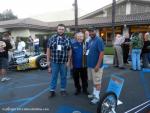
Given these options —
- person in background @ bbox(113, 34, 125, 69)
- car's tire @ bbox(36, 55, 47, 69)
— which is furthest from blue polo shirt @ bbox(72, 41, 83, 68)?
car's tire @ bbox(36, 55, 47, 69)

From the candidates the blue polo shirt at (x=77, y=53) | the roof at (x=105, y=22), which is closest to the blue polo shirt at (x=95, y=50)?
the blue polo shirt at (x=77, y=53)

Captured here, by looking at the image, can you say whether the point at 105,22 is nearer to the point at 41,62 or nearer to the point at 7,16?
the point at 41,62

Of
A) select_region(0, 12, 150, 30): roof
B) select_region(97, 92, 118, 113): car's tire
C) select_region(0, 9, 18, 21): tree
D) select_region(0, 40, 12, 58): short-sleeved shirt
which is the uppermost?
select_region(0, 9, 18, 21): tree

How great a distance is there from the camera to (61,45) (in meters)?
7.06

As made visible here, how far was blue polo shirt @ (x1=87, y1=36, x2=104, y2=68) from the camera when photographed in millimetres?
6477

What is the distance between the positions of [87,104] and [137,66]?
17.9 feet

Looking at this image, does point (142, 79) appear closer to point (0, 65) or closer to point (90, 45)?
point (90, 45)

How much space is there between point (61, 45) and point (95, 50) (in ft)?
3.21

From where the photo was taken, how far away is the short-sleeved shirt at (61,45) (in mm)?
7020

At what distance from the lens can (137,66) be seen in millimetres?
11602

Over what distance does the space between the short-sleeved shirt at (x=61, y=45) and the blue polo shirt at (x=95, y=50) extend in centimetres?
73

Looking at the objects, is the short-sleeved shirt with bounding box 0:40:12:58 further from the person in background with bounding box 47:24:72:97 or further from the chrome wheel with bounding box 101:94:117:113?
the chrome wheel with bounding box 101:94:117:113

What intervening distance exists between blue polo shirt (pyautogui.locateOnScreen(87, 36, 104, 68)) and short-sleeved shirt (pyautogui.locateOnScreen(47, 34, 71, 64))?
0.73 meters

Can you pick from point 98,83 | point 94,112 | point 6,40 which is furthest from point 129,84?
point 6,40
